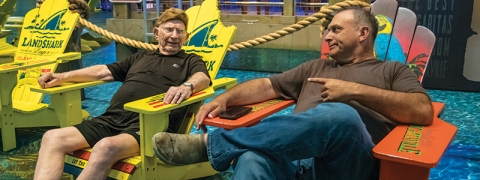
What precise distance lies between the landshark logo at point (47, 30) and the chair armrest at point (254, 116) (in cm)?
216

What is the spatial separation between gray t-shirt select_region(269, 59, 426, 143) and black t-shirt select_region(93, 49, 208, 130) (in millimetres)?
512

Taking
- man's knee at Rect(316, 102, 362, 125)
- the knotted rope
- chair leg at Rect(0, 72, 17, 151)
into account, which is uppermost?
the knotted rope

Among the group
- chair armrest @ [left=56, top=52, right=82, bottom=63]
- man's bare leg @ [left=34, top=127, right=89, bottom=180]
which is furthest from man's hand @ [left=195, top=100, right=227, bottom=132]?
chair armrest @ [left=56, top=52, right=82, bottom=63]

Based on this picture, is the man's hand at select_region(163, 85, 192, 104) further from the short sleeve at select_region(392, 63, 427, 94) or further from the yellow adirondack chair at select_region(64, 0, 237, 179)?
the short sleeve at select_region(392, 63, 427, 94)

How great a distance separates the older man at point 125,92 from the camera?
2141 millimetres

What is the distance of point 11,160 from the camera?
3043 millimetres

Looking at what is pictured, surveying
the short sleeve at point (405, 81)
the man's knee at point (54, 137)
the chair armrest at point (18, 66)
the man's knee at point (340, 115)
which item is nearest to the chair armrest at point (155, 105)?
the man's knee at point (54, 137)

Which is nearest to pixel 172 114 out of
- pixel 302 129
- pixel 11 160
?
pixel 302 129

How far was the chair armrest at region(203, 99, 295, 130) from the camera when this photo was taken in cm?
184

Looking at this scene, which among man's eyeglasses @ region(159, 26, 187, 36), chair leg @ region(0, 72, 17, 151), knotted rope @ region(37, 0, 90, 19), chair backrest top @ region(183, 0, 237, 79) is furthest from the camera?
knotted rope @ region(37, 0, 90, 19)

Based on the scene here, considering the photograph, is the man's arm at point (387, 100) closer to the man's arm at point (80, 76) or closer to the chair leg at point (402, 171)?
the chair leg at point (402, 171)

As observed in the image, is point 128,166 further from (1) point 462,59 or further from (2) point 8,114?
(1) point 462,59

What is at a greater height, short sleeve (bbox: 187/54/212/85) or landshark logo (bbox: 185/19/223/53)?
landshark logo (bbox: 185/19/223/53)

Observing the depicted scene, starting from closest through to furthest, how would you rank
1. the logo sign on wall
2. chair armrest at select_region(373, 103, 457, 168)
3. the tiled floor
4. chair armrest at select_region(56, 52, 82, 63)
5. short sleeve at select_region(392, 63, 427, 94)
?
chair armrest at select_region(373, 103, 457, 168) → short sleeve at select_region(392, 63, 427, 94) → the tiled floor → chair armrest at select_region(56, 52, 82, 63) → the logo sign on wall
